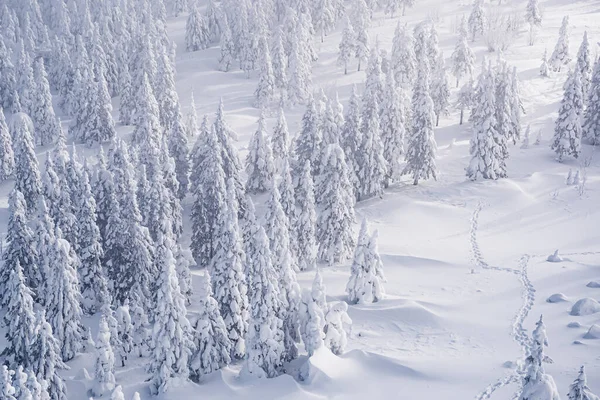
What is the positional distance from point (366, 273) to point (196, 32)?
78044 mm

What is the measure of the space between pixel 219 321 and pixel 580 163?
46130mm

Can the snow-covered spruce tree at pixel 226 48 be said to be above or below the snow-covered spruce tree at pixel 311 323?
above

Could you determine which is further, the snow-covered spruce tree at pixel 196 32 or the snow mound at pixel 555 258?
the snow-covered spruce tree at pixel 196 32

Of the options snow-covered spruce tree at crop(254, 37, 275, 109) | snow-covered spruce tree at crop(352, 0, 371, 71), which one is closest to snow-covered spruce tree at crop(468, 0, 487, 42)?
snow-covered spruce tree at crop(352, 0, 371, 71)

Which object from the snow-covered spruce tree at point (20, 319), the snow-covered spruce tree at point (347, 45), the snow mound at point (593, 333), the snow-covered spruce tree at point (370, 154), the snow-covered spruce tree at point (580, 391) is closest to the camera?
the snow-covered spruce tree at point (580, 391)

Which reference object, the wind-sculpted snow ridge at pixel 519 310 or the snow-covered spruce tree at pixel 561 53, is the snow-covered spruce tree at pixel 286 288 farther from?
the snow-covered spruce tree at pixel 561 53

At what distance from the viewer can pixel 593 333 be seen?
28.6 metres

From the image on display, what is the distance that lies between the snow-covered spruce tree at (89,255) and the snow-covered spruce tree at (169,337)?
10208 mm

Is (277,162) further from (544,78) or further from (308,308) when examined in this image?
(544,78)

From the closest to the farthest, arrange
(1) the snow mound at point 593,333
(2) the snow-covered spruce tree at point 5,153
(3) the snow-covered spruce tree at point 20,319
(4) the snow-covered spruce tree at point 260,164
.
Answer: (1) the snow mound at point 593,333, (3) the snow-covered spruce tree at point 20,319, (4) the snow-covered spruce tree at point 260,164, (2) the snow-covered spruce tree at point 5,153

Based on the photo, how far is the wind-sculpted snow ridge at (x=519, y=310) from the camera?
25969mm

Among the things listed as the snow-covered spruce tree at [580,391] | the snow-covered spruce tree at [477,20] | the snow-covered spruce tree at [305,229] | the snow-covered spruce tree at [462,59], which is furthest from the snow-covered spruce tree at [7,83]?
the snow-covered spruce tree at [580,391]

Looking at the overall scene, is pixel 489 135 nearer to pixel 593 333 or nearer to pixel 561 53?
pixel 593 333

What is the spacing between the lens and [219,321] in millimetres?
31750
